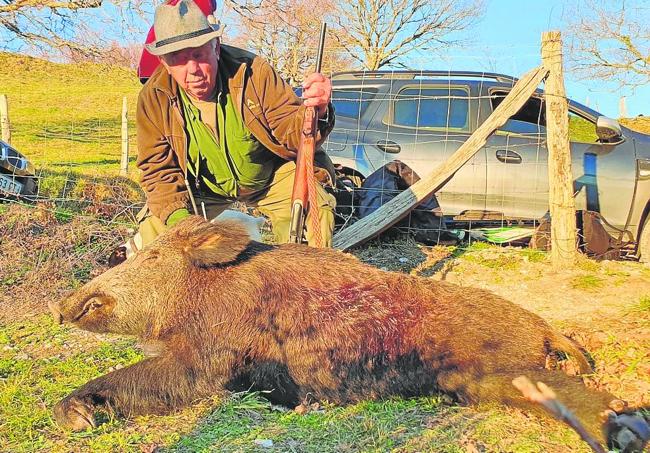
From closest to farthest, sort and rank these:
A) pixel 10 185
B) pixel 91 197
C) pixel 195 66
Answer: pixel 195 66 → pixel 10 185 → pixel 91 197

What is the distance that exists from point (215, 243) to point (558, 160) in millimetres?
4078

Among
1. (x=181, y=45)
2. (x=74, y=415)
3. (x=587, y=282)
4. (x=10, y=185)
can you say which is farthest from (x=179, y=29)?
(x=10, y=185)

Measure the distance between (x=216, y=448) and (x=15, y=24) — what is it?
13.6 meters

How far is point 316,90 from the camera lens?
4273mm

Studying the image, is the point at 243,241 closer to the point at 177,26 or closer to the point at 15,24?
the point at 177,26

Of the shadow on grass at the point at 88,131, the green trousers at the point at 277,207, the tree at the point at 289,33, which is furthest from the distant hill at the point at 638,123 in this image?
the green trousers at the point at 277,207

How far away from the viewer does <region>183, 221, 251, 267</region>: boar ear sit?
3852 mm

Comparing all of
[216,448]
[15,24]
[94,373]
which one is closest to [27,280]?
[94,373]

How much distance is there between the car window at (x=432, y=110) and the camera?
7840mm

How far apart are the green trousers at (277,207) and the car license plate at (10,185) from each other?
2951 mm

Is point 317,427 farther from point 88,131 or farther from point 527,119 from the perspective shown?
point 88,131

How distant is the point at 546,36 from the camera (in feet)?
21.4

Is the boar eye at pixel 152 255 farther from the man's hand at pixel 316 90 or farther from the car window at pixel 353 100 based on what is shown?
the car window at pixel 353 100

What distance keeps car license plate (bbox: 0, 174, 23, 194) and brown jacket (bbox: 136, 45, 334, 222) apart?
360cm
